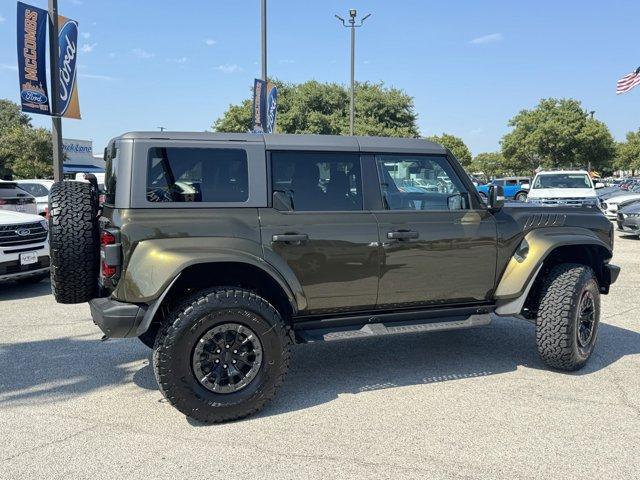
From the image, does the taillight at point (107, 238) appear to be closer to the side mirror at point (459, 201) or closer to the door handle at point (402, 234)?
the door handle at point (402, 234)

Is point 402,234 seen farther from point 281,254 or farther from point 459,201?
point 281,254

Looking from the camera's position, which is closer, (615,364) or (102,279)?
(102,279)

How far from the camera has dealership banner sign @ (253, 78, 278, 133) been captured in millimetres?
14578

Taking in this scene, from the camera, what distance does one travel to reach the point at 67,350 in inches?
201

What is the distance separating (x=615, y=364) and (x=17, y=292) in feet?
25.1

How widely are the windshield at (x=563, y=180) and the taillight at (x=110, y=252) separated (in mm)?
16296

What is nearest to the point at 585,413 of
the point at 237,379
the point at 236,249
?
the point at 237,379

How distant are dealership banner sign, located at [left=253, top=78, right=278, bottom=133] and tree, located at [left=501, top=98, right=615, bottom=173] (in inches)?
1341

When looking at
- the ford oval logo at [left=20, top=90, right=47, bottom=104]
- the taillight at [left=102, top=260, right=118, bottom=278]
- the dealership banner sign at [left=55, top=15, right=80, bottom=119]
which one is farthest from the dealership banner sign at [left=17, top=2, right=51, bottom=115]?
the taillight at [left=102, top=260, right=118, bottom=278]

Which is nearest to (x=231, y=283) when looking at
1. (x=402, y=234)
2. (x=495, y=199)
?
(x=402, y=234)

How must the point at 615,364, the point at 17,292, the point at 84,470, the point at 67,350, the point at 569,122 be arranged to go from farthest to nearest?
1. the point at 569,122
2. the point at 17,292
3. the point at 67,350
4. the point at 615,364
5. the point at 84,470

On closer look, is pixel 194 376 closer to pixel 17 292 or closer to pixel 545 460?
pixel 545 460

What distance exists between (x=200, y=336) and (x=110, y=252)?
0.77m

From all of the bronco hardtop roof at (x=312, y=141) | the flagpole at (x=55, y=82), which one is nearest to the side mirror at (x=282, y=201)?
the bronco hardtop roof at (x=312, y=141)
